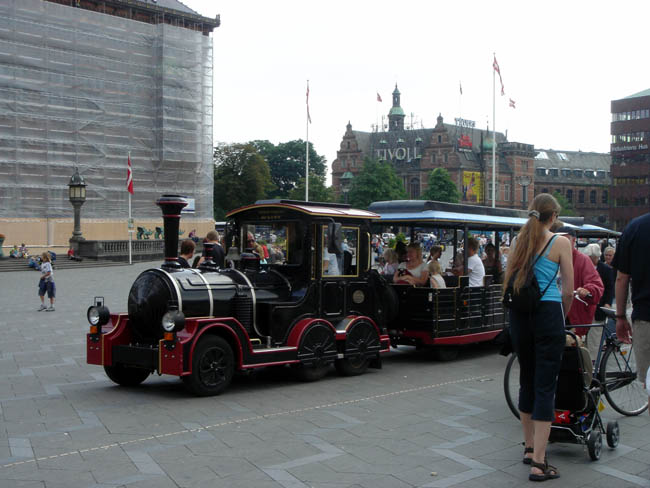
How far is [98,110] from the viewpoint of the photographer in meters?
45.9

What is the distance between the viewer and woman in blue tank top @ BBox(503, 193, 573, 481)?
5293 mm

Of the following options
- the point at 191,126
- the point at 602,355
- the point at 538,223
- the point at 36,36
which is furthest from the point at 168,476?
the point at 191,126

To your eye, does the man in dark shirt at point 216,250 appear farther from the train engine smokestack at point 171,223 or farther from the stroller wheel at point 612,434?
the stroller wheel at point 612,434

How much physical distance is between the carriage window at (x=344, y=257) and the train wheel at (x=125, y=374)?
2.68 m

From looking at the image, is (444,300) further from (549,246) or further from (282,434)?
(549,246)

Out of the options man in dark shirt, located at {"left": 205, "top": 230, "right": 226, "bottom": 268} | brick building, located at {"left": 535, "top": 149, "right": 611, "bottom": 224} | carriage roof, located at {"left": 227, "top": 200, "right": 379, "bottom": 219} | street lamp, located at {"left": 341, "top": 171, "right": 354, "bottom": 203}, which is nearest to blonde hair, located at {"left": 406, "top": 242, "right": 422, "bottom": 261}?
carriage roof, located at {"left": 227, "top": 200, "right": 379, "bottom": 219}

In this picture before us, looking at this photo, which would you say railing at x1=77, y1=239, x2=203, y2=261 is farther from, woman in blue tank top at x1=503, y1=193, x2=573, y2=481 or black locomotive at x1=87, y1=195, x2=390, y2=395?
woman in blue tank top at x1=503, y1=193, x2=573, y2=481

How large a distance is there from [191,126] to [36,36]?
11.5 meters

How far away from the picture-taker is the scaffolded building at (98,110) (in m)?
42.3

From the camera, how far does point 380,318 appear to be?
10.7 m

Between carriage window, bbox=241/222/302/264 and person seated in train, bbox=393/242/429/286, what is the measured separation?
240cm

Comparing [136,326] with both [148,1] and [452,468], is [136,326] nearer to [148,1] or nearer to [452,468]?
[452,468]

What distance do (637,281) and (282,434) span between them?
11.3 ft

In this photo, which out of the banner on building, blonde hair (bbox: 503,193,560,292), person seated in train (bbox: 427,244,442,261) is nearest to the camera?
blonde hair (bbox: 503,193,560,292)
